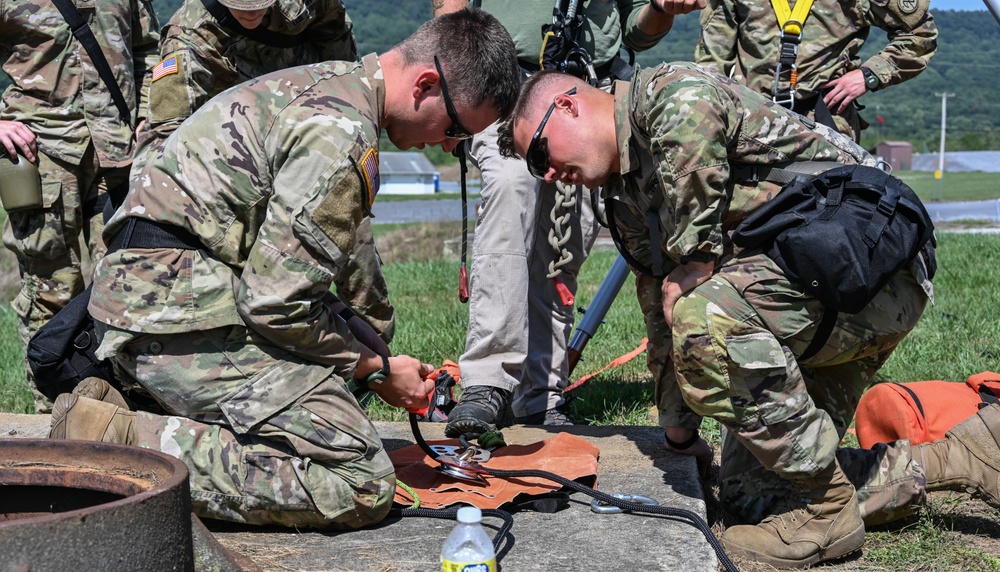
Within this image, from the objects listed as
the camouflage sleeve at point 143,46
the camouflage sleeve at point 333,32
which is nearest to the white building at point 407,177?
the camouflage sleeve at point 143,46

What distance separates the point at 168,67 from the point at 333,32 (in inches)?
30.6

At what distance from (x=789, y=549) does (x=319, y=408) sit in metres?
1.53

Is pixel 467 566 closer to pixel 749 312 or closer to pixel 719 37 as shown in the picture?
pixel 749 312

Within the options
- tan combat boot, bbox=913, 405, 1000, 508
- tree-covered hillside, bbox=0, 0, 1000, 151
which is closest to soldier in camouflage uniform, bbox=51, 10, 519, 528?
tan combat boot, bbox=913, 405, 1000, 508

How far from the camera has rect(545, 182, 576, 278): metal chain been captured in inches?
177

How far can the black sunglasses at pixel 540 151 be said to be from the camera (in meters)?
3.44

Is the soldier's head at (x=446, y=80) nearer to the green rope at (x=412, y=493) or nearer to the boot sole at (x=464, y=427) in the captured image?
the green rope at (x=412, y=493)

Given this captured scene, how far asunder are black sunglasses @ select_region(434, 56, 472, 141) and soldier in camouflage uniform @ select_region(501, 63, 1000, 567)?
0.32m

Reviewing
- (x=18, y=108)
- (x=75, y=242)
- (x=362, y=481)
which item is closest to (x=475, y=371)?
(x=362, y=481)

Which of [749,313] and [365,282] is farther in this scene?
[365,282]

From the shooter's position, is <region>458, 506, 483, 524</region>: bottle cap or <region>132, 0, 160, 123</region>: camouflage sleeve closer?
<region>458, 506, 483, 524</region>: bottle cap

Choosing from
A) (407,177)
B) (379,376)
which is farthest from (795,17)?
(407,177)

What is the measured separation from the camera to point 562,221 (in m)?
4.50

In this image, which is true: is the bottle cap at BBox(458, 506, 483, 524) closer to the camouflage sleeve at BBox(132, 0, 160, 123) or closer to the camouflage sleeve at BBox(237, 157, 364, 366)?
the camouflage sleeve at BBox(237, 157, 364, 366)
